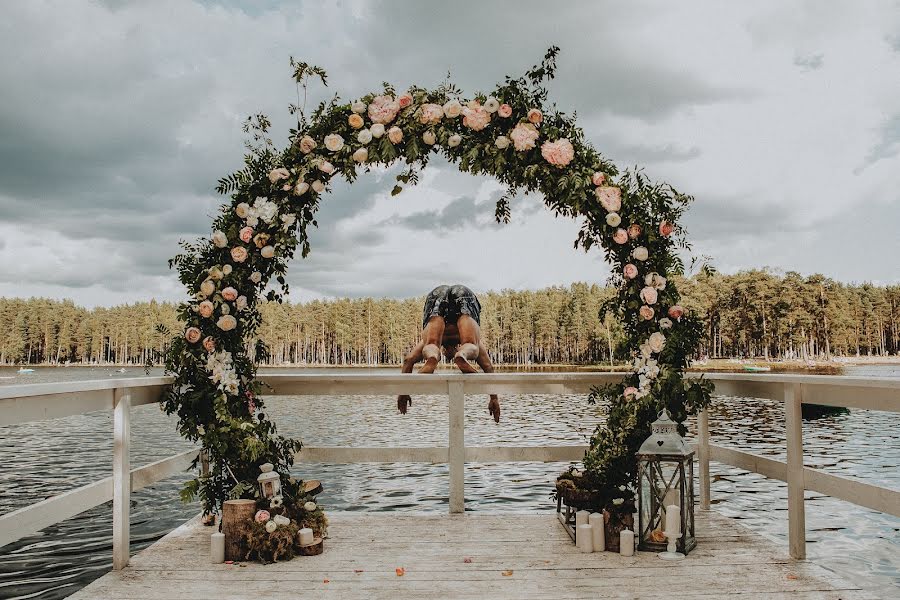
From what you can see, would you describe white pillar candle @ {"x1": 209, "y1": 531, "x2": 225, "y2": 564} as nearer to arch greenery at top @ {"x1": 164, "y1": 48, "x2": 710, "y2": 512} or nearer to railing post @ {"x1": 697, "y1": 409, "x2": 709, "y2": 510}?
arch greenery at top @ {"x1": 164, "y1": 48, "x2": 710, "y2": 512}

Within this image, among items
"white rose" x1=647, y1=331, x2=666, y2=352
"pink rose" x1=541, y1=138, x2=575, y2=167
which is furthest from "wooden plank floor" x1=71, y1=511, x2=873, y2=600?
"pink rose" x1=541, y1=138, x2=575, y2=167

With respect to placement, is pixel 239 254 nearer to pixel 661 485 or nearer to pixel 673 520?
pixel 661 485

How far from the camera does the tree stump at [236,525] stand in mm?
3984

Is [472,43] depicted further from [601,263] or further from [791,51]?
[791,51]

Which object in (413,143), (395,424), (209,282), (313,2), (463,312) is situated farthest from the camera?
(395,424)

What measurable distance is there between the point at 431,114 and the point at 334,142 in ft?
2.42

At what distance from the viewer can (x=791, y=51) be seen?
12.7m

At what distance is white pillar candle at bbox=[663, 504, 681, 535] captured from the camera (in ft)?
12.8

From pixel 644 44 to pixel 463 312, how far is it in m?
3.85

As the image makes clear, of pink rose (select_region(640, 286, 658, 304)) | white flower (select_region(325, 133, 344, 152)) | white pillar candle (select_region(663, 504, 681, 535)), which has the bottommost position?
white pillar candle (select_region(663, 504, 681, 535))

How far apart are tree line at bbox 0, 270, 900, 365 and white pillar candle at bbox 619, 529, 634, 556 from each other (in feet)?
181

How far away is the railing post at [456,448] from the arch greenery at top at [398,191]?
108 centimetres

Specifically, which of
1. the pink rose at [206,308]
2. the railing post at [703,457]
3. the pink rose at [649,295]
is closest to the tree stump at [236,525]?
the pink rose at [206,308]

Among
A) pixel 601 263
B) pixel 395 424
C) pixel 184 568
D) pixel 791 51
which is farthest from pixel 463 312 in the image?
pixel 395 424
